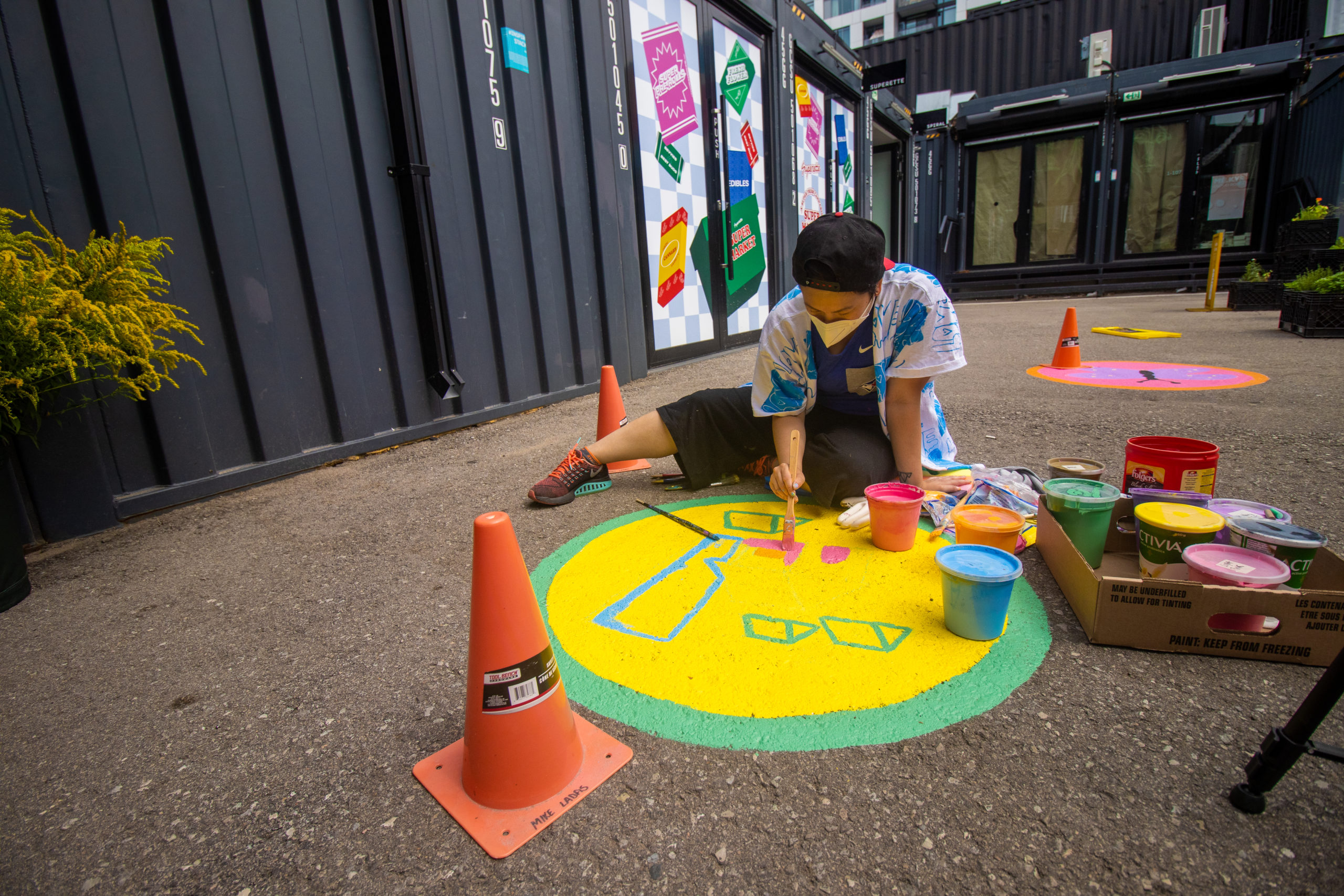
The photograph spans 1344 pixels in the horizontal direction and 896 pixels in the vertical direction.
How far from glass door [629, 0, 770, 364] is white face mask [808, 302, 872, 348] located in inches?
134

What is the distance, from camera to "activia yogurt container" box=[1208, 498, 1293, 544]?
1.54 metres

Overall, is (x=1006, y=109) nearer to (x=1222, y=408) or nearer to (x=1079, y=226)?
(x=1079, y=226)

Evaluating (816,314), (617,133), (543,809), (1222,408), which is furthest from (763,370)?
(617,133)

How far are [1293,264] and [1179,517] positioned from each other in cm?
868

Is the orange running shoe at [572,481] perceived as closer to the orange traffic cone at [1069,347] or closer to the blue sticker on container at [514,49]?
the blue sticker on container at [514,49]

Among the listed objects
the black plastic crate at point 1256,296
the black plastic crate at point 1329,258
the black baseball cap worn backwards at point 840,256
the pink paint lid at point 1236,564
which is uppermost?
the black baseball cap worn backwards at point 840,256

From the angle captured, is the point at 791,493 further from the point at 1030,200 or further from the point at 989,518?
the point at 1030,200

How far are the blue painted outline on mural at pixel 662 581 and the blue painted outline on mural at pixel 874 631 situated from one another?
35 centimetres

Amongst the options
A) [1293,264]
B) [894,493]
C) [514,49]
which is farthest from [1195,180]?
[894,493]

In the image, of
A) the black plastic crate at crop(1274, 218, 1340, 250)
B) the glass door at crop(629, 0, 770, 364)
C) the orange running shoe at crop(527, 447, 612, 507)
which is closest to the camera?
the orange running shoe at crop(527, 447, 612, 507)

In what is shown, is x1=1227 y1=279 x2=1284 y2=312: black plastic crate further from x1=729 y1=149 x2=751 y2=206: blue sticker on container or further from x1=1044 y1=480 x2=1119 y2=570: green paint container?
x1=1044 y1=480 x2=1119 y2=570: green paint container

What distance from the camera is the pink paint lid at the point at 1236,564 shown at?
1.35m

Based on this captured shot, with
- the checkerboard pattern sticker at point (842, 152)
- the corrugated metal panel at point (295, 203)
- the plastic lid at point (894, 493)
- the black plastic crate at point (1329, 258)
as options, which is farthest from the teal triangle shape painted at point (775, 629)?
the checkerboard pattern sticker at point (842, 152)

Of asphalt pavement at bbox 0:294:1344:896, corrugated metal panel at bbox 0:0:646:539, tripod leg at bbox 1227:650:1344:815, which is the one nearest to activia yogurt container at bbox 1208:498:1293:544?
asphalt pavement at bbox 0:294:1344:896
